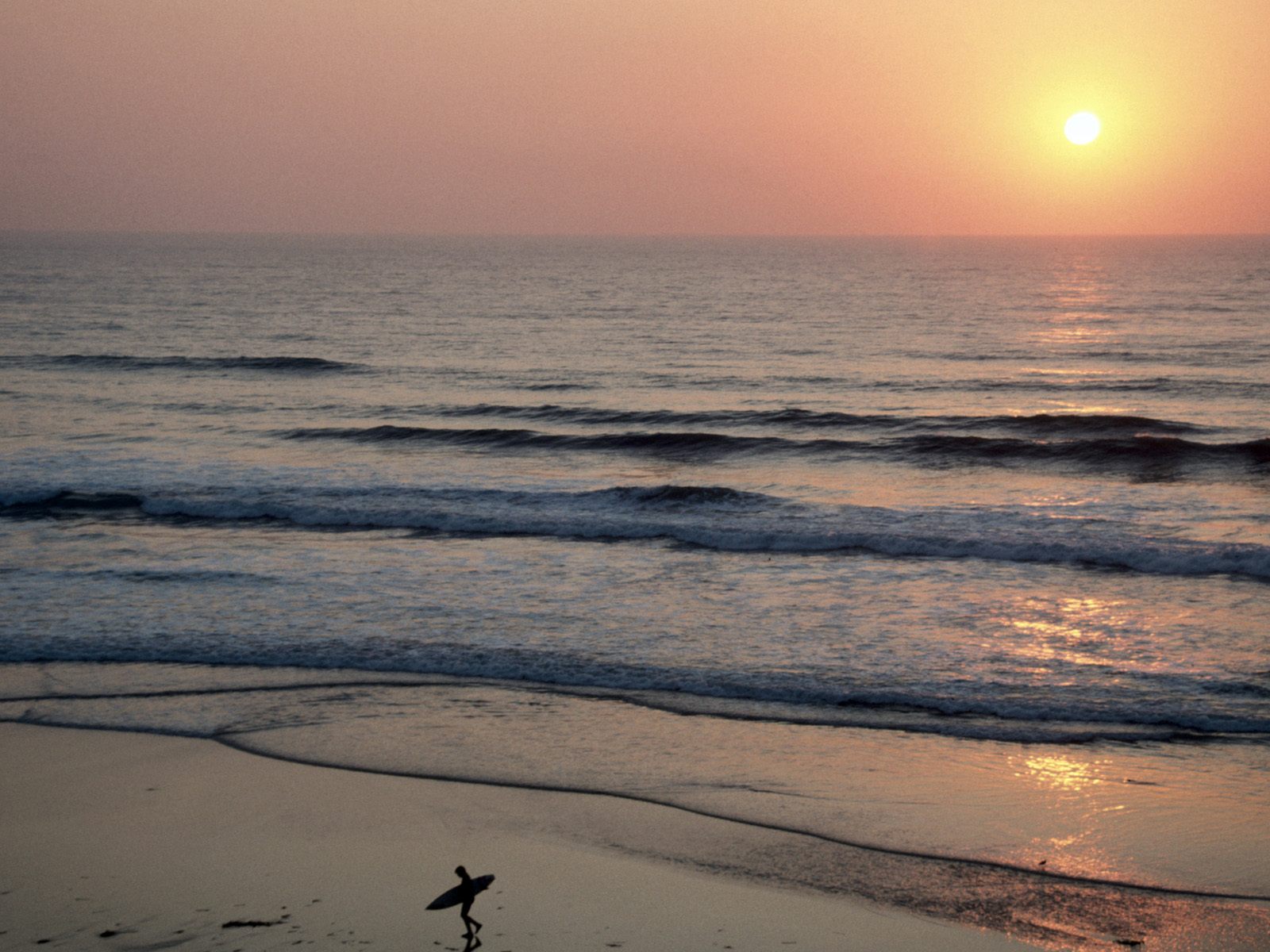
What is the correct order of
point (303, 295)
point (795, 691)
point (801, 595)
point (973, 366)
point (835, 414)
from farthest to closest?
point (303, 295)
point (973, 366)
point (835, 414)
point (801, 595)
point (795, 691)

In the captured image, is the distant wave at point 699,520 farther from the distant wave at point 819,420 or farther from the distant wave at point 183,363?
the distant wave at point 183,363

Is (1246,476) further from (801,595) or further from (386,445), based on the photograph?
(386,445)

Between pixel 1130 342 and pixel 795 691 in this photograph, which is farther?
pixel 1130 342

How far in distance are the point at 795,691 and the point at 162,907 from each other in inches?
224

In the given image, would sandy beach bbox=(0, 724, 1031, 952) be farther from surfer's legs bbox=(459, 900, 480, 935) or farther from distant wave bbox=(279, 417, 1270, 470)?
distant wave bbox=(279, 417, 1270, 470)

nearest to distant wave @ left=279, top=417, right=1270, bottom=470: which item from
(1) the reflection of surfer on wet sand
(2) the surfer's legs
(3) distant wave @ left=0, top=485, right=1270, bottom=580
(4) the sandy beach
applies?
(3) distant wave @ left=0, top=485, right=1270, bottom=580

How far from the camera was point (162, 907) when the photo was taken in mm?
6625

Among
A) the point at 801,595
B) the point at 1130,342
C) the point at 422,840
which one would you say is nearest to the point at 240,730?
the point at 422,840

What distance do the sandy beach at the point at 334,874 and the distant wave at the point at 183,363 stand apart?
31.1m

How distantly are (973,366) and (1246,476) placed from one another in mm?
16498

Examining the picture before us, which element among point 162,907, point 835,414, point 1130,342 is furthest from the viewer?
point 1130,342

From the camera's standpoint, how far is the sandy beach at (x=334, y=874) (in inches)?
249

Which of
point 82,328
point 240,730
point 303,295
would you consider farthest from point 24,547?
point 303,295

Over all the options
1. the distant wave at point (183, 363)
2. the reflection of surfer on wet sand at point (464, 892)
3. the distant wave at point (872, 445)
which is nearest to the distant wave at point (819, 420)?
the distant wave at point (872, 445)
